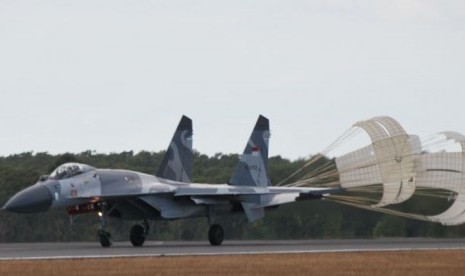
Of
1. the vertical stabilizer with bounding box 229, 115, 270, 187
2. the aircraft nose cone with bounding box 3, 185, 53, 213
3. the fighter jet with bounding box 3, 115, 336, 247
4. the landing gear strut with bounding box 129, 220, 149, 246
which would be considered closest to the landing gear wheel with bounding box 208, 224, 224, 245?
the fighter jet with bounding box 3, 115, 336, 247

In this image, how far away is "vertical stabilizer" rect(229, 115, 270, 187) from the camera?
45750 millimetres

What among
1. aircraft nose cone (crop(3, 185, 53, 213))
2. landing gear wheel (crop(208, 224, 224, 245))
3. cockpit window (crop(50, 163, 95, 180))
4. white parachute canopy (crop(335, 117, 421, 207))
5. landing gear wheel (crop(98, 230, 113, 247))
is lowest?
landing gear wheel (crop(98, 230, 113, 247))

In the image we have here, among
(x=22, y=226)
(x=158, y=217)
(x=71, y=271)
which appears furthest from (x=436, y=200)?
(x=71, y=271)

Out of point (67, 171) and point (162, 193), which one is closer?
point (67, 171)

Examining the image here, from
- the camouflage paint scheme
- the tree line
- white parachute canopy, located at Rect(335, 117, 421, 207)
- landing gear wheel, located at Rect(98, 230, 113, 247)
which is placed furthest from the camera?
the tree line

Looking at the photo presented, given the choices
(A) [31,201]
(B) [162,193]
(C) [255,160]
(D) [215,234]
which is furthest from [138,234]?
(C) [255,160]

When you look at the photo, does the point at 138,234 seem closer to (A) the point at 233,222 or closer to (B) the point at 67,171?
(B) the point at 67,171

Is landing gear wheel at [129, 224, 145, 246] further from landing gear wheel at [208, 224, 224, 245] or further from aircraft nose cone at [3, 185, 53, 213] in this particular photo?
aircraft nose cone at [3, 185, 53, 213]

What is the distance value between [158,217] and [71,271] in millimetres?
14783

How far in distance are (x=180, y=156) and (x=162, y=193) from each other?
501cm

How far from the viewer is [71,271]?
2700cm

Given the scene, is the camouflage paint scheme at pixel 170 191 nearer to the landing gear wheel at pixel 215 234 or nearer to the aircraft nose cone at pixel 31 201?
the aircraft nose cone at pixel 31 201

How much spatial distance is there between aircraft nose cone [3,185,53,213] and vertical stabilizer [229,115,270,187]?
367 inches

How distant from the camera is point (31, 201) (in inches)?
1487
